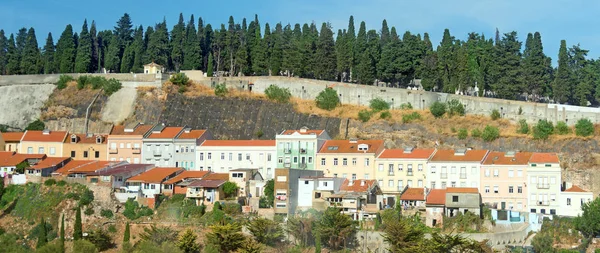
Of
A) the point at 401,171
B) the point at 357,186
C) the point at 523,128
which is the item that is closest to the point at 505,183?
the point at 401,171

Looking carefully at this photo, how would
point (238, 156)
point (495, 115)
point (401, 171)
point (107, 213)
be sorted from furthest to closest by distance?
1. point (495, 115)
2. point (238, 156)
3. point (401, 171)
4. point (107, 213)

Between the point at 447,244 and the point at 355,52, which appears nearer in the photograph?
the point at 447,244

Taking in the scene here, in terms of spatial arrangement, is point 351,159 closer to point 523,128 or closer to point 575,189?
point 523,128

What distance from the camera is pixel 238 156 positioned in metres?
68.4

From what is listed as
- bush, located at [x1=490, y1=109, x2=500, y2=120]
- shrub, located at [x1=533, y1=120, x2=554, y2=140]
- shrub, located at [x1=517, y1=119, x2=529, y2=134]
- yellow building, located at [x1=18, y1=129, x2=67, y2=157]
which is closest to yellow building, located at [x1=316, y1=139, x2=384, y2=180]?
bush, located at [x1=490, y1=109, x2=500, y2=120]

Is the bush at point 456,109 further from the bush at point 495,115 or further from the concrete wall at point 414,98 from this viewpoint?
A: the bush at point 495,115

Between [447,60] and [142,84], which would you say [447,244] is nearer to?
[447,60]

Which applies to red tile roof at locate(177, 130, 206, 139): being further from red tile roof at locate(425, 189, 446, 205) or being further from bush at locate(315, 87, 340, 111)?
red tile roof at locate(425, 189, 446, 205)

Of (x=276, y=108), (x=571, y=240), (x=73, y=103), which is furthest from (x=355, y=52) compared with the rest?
(x=571, y=240)

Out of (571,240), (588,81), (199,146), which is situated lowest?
(571,240)

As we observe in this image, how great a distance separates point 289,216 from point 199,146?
12.3 metres

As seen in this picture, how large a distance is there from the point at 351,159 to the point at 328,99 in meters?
11.0

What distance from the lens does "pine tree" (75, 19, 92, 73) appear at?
88688 mm

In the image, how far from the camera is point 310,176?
211ft
